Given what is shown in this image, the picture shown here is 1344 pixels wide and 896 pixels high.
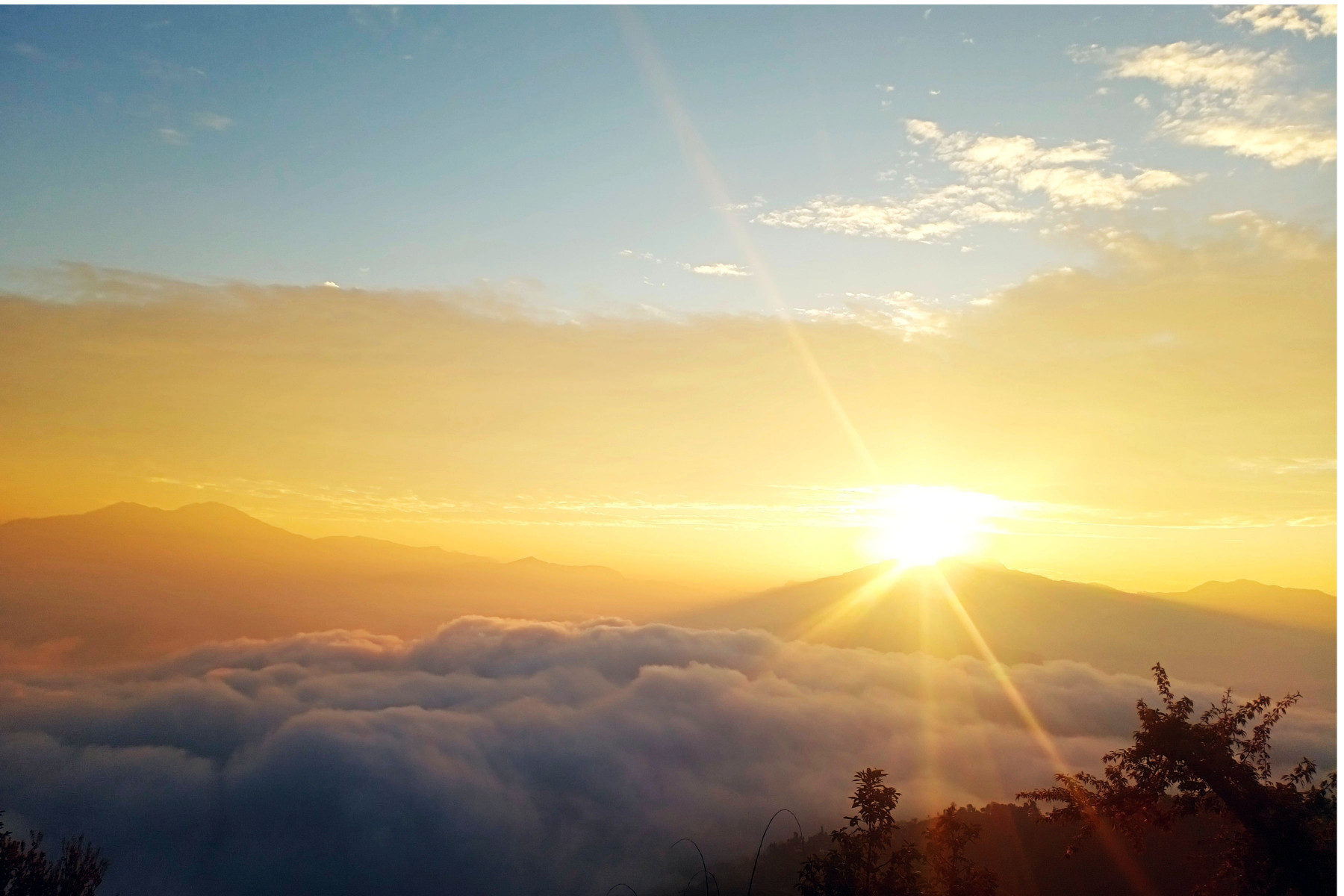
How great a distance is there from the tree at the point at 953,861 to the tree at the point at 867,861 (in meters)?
1.68

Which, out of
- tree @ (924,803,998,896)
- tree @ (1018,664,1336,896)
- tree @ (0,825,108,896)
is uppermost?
tree @ (1018,664,1336,896)

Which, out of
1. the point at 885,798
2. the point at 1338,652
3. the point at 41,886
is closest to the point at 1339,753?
the point at 1338,652

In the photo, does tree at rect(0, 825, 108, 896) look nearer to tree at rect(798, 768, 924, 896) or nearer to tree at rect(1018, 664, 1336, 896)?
tree at rect(798, 768, 924, 896)

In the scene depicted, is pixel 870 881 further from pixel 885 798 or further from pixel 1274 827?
pixel 1274 827

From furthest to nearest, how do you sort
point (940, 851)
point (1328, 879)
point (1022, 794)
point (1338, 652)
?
point (940, 851) < point (1022, 794) < point (1328, 879) < point (1338, 652)

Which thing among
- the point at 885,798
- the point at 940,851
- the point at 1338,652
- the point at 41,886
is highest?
the point at 1338,652

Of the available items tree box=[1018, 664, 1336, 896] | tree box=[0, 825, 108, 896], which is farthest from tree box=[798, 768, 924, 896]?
tree box=[0, 825, 108, 896]

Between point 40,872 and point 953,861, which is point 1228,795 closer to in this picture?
point 953,861

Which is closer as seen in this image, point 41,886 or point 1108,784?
point 1108,784

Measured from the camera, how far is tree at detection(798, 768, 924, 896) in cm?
2620

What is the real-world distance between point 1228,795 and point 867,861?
1243 cm

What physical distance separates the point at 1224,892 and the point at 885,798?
10.6m

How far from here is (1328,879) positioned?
17078 mm

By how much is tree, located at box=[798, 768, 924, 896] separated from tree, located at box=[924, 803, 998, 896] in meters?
1.68
